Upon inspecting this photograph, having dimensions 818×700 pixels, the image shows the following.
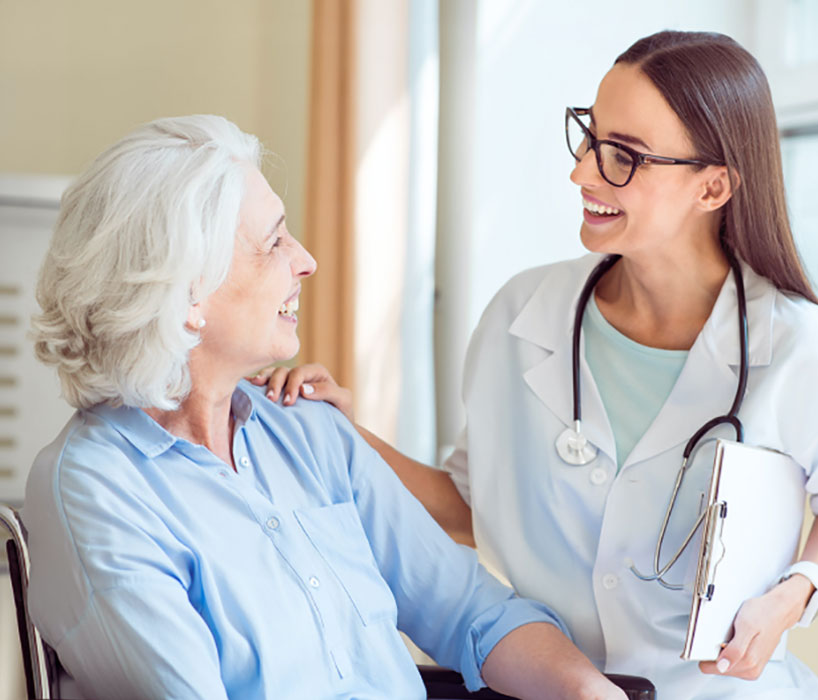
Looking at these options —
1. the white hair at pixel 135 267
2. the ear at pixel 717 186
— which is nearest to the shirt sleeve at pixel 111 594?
the white hair at pixel 135 267

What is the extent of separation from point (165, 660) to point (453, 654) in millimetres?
556

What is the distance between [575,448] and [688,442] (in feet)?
0.57

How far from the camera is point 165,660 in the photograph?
44.0 inches

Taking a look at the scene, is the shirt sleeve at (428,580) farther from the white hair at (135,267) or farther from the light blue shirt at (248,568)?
the white hair at (135,267)

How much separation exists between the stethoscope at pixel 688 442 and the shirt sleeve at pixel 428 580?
8.5 inches

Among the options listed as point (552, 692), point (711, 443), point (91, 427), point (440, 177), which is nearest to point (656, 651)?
point (552, 692)

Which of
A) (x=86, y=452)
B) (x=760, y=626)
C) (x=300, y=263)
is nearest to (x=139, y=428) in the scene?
(x=86, y=452)

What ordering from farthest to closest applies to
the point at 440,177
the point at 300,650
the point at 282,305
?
the point at 440,177
the point at 282,305
the point at 300,650

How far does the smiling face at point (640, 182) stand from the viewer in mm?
1476

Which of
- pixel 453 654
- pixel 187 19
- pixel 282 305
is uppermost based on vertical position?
pixel 187 19

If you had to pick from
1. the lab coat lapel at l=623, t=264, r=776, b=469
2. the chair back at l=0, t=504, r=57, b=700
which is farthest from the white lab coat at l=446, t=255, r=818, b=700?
the chair back at l=0, t=504, r=57, b=700

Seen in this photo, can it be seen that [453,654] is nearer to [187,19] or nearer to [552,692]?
[552,692]

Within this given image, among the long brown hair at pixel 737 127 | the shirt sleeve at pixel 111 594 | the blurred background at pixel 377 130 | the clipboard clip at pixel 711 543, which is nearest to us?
the shirt sleeve at pixel 111 594

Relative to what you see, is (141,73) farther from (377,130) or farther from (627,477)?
(627,477)
